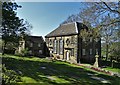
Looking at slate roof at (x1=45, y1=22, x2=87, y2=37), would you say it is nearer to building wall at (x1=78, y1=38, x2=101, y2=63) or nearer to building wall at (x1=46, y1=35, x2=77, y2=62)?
building wall at (x1=46, y1=35, x2=77, y2=62)

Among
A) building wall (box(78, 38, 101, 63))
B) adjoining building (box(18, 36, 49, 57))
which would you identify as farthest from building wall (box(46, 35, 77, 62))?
adjoining building (box(18, 36, 49, 57))

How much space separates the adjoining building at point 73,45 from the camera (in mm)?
41166

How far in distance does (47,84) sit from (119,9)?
11.0 metres

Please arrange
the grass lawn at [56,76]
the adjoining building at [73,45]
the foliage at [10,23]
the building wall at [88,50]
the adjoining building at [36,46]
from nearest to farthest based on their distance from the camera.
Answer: the grass lawn at [56,76] < the foliage at [10,23] < the adjoining building at [73,45] < the building wall at [88,50] < the adjoining building at [36,46]

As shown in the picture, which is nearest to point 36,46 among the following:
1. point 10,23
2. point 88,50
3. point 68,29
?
point 68,29

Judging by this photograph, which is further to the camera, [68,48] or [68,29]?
[68,29]

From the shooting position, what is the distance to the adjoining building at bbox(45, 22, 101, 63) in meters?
41.2

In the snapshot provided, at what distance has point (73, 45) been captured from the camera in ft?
138

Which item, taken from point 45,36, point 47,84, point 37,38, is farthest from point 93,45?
point 47,84

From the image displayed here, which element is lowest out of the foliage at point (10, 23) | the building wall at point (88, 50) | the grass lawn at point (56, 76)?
the grass lawn at point (56, 76)

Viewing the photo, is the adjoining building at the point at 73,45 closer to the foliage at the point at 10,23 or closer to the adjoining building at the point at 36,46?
the adjoining building at the point at 36,46

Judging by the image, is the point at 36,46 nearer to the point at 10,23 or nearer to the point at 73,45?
the point at 73,45

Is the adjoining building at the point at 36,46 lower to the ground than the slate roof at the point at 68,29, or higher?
lower

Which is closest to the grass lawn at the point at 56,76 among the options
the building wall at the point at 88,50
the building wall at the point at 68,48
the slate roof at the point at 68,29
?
the building wall at the point at 68,48
